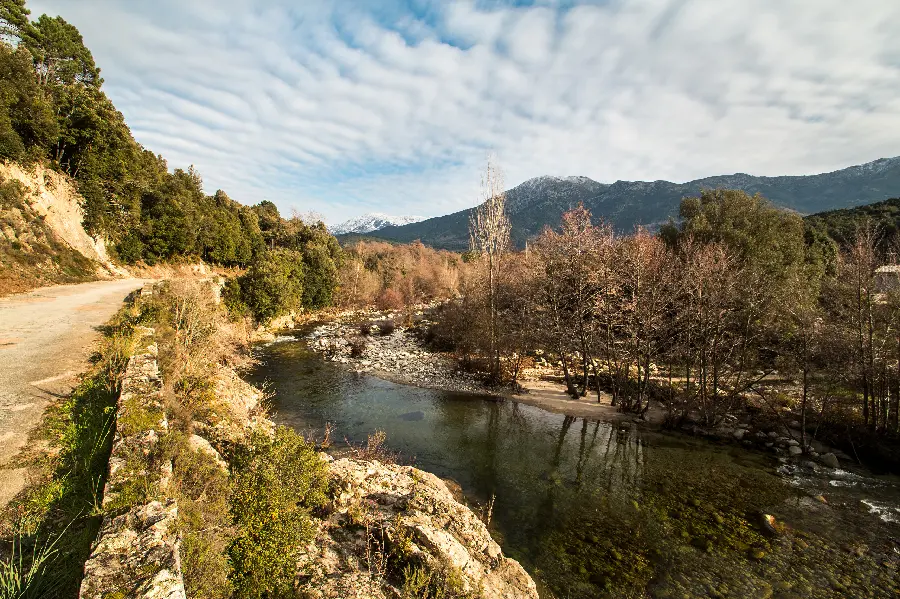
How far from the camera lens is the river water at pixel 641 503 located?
8.40 metres

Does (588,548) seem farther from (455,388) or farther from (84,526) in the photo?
(455,388)

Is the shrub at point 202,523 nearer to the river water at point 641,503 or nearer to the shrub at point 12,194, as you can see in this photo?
the river water at point 641,503

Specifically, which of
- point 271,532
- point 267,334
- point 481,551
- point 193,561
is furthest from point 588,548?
point 267,334

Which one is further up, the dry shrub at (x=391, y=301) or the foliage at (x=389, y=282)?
the foliage at (x=389, y=282)

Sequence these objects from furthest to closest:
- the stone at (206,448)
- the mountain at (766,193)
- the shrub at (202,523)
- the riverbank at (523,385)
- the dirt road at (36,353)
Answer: the mountain at (766,193), the riverbank at (523,385), the stone at (206,448), the dirt road at (36,353), the shrub at (202,523)

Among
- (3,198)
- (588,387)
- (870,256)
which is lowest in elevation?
(588,387)

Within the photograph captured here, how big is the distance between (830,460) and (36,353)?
25.3 meters

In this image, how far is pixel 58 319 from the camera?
43.5 ft

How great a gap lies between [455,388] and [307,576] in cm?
1589

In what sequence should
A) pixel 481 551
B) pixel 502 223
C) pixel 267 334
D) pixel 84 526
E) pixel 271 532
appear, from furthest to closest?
pixel 267 334 → pixel 502 223 → pixel 481 551 → pixel 271 532 → pixel 84 526

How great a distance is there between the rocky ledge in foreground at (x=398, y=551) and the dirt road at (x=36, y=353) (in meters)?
4.58

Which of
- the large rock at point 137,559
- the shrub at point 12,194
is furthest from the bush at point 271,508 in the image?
the shrub at point 12,194

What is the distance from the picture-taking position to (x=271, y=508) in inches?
245

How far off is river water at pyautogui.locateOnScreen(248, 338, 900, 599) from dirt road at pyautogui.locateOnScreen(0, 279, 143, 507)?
7.44 meters
